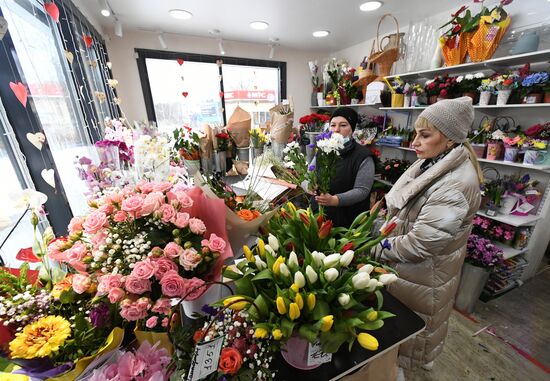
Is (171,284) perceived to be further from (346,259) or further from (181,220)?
(346,259)

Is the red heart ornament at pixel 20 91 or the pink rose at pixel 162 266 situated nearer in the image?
the pink rose at pixel 162 266

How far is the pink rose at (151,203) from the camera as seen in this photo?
1.82ft

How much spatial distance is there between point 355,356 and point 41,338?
2.50ft

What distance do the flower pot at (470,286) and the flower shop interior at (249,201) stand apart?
2 centimetres

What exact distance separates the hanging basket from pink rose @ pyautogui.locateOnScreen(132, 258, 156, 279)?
278 cm

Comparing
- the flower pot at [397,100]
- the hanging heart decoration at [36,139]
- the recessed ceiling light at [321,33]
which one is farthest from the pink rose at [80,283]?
the recessed ceiling light at [321,33]

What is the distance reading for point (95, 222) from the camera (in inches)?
21.4

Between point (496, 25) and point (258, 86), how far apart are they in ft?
9.83

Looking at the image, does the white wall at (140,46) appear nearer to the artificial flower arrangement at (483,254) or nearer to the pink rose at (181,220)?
the artificial flower arrangement at (483,254)

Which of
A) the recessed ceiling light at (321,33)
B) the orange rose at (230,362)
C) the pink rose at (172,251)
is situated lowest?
the orange rose at (230,362)

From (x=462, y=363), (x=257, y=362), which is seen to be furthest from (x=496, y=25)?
(x=257, y=362)

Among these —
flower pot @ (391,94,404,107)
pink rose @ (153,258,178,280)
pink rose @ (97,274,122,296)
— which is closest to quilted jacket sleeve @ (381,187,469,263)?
pink rose @ (153,258,178,280)

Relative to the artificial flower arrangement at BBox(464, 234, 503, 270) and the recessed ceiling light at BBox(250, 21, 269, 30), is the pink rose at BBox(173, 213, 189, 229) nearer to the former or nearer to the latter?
the artificial flower arrangement at BBox(464, 234, 503, 270)

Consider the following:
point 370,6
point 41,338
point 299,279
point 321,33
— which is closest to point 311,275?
point 299,279
